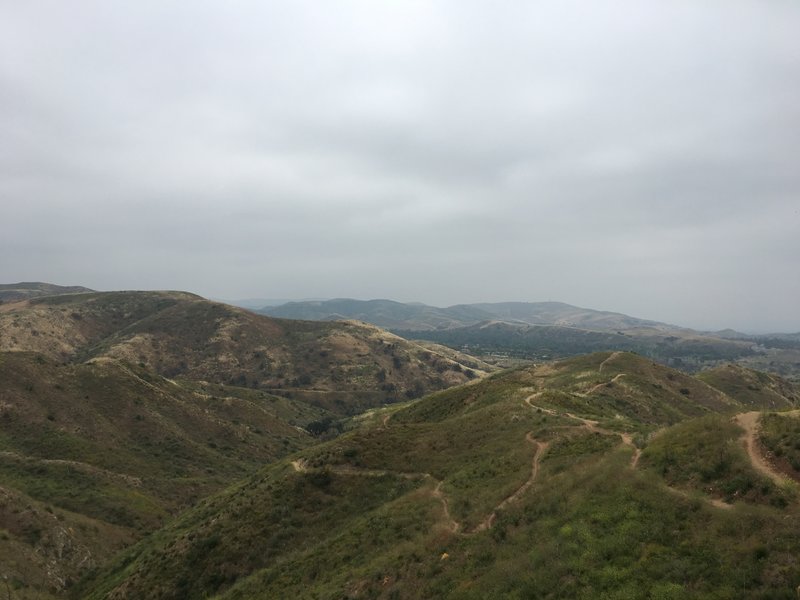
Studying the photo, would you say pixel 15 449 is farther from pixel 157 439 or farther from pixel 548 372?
pixel 548 372

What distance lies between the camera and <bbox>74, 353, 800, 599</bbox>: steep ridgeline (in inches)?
722

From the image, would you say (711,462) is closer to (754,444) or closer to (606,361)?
(754,444)

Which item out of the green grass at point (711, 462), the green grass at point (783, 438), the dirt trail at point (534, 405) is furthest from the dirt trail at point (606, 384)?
the green grass at point (783, 438)

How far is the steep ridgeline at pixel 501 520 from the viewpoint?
60.1 ft

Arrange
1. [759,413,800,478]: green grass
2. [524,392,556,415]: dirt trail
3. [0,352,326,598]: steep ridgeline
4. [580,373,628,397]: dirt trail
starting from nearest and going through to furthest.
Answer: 1. [759,413,800,478]: green grass
2. [0,352,326,598]: steep ridgeline
3. [524,392,556,415]: dirt trail
4. [580,373,628,397]: dirt trail

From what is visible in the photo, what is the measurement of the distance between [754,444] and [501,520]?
616 inches

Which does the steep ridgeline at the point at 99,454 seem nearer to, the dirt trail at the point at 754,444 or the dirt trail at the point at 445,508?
the dirt trail at the point at 445,508

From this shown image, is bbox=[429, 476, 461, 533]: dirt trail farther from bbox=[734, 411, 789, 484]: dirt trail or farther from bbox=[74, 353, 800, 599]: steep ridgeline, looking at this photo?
bbox=[734, 411, 789, 484]: dirt trail

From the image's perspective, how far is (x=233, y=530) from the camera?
139 ft

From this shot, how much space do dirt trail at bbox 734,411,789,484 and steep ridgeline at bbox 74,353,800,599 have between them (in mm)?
506

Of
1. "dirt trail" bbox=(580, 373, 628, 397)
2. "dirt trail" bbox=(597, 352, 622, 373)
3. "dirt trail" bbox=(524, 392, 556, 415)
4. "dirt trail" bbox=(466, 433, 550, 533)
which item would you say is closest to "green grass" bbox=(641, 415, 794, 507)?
"dirt trail" bbox=(466, 433, 550, 533)

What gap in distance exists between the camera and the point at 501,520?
94.0ft

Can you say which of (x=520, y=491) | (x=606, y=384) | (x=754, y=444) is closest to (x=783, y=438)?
(x=754, y=444)

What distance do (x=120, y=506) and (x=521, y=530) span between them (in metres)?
64.4
